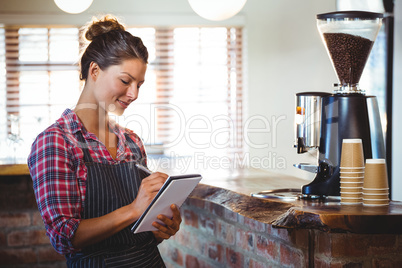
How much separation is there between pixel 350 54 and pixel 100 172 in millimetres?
805

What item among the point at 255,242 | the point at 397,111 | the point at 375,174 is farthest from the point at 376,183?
the point at 397,111

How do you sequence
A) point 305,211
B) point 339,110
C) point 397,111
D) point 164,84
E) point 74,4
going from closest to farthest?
point 305,211, point 339,110, point 74,4, point 397,111, point 164,84

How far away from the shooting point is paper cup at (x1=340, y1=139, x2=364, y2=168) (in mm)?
1354

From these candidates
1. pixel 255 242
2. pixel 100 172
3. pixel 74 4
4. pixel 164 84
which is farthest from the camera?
pixel 164 84

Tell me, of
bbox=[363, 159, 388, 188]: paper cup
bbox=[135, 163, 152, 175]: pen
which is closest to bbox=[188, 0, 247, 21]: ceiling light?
bbox=[135, 163, 152, 175]: pen

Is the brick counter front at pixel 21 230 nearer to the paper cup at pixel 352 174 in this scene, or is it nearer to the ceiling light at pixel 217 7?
the ceiling light at pixel 217 7

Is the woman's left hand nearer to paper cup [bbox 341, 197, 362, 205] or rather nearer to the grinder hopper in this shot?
paper cup [bbox 341, 197, 362, 205]

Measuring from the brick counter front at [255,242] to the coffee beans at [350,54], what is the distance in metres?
0.45

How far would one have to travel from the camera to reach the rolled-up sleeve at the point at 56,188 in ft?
3.97

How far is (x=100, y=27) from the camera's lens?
1.50 metres

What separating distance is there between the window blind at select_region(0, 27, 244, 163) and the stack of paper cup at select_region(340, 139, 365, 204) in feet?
12.4

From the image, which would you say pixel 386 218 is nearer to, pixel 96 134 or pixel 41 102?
pixel 96 134

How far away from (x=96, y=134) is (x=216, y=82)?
4086 millimetres

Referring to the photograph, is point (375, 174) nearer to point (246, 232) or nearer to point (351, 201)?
point (351, 201)
